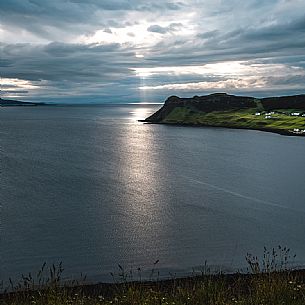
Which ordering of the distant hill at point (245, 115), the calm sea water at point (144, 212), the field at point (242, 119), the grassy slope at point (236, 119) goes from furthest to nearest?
the distant hill at point (245, 115) < the grassy slope at point (236, 119) < the field at point (242, 119) < the calm sea water at point (144, 212)

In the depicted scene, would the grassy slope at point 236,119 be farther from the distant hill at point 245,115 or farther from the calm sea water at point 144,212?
the calm sea water at point 144,212

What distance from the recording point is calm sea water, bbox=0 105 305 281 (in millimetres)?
24641

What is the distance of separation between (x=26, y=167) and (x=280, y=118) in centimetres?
11539

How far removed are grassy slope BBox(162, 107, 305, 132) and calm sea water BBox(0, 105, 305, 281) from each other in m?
69.7

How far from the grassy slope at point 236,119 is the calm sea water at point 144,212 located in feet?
229

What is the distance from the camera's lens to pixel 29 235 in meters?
28.1

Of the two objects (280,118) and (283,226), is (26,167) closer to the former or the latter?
(283,226)

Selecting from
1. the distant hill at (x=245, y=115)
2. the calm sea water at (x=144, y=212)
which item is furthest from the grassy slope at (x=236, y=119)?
the calm sea water at (x=144, y=212)

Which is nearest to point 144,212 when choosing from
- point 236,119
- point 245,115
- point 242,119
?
point 242,119

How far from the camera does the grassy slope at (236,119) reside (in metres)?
137

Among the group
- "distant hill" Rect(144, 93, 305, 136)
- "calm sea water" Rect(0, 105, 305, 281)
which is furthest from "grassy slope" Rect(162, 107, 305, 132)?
"calm sea water" Rect(0, 105, 305, 281)

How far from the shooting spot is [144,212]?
34.7 meters

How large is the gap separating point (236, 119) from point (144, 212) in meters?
134

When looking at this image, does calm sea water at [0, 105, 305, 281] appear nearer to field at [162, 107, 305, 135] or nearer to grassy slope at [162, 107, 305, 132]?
field at [162, 107, 305, 135]
